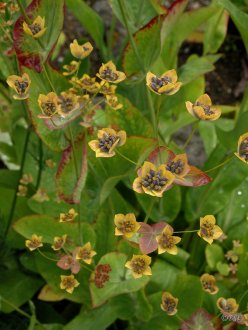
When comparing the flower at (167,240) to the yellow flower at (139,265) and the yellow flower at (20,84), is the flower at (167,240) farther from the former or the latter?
the yellow flower at (20,84)

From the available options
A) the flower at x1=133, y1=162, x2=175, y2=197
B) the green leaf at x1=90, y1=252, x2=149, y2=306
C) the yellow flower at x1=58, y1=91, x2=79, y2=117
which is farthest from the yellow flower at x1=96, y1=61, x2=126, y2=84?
the green leaf at x1=90, y1=252, x2=149, y2=306

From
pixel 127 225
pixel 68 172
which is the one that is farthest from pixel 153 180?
pixel 68 172

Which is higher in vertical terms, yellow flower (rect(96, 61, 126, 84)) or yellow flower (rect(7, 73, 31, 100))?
yellow flower (rect(7, 73, 31, 100))

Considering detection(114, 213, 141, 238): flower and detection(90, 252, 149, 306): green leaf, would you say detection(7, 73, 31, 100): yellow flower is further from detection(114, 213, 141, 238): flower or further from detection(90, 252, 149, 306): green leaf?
detection(90, 252, 149, 306): green leaf

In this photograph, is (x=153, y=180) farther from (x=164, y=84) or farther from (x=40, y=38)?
(x=40, y=38)

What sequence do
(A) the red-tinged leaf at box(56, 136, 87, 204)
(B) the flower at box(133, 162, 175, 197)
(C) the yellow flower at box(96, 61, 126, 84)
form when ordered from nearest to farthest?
(B) the flower at box(133, 162, 175, 197) < (C) the yellow flower at box(96, 61, 126, 84) < (A) the red-tinged leaf at box(56, 136, 87, 204)

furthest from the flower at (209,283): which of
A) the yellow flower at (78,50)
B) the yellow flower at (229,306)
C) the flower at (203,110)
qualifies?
the yellow flower at (78,50)
